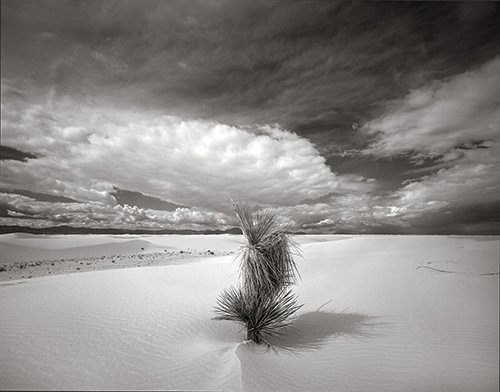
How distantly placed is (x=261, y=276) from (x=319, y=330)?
1852 mm

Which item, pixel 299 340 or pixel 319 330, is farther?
pixel 319 330

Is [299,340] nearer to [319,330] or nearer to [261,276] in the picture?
[319,330]

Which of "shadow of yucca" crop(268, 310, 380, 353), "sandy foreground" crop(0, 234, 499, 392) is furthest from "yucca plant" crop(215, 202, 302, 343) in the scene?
"sandy foreground" crop(0, 234, 499, 392)

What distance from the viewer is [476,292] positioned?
2895 mm

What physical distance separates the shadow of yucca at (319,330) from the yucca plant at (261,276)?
0.30 meters

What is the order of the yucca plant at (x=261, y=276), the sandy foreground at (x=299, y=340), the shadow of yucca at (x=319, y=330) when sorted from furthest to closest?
the yucca plant at (x=261, y=276), the shadow of yucca at (x=319, y=330), the sandy foreground at (x=299, y=340)

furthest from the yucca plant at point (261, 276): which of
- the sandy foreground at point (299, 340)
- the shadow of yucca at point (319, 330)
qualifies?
the sandy foreground at point (299, 340)

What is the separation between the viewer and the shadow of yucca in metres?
4.97

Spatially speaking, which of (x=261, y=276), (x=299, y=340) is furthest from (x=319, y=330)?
(x=261, y=276)

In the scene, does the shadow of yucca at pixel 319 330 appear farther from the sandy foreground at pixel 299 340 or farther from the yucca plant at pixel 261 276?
the yucca plant at pixel 261 276

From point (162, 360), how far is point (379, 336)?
360 cm

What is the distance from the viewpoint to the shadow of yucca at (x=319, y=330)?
16.3ft

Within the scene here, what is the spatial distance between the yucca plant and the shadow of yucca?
305mm

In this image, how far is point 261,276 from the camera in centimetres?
538
